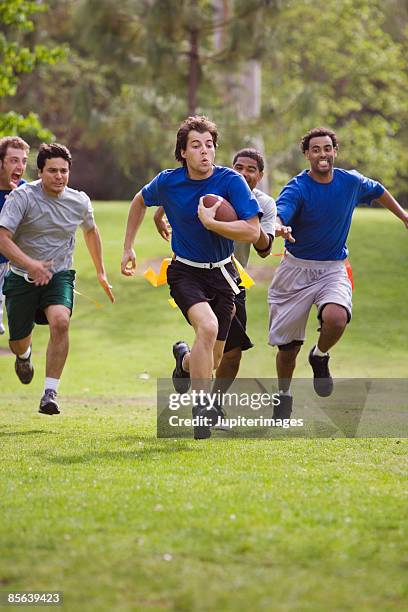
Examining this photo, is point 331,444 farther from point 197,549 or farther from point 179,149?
point 197,549

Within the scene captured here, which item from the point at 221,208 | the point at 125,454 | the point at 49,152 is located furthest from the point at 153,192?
the point at 125,454

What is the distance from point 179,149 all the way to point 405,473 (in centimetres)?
297

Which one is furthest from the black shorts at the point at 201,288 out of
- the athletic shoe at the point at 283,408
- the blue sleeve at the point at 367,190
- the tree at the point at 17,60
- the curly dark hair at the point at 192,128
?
the tree at the point at 17,60

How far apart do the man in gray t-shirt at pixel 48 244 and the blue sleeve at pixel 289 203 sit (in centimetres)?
159

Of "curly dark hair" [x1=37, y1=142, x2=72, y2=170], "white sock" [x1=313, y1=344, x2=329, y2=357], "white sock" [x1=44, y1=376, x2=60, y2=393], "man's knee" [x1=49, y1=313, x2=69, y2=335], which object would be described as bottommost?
"white sock" [x1=44, y1=376, x2=60, y2=393]

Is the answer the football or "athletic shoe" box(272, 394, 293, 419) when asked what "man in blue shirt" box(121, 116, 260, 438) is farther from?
"athletic shoe" box(272, 394, 293, 419)

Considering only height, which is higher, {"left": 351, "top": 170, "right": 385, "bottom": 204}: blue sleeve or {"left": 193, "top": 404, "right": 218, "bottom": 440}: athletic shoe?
{"left": 351, "top": 170, "right": 385, "bottom": 204}: blue sleeve

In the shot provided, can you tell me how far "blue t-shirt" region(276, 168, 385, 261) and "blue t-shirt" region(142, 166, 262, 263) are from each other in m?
1.07

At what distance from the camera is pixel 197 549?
4621 mm

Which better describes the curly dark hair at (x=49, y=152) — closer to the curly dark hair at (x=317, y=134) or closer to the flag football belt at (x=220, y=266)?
the flag football belt at (x=220, y=266)

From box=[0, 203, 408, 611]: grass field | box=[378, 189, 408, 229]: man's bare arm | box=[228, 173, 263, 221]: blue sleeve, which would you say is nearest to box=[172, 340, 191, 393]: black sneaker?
box=[0, 203, 408, 611]: grass field

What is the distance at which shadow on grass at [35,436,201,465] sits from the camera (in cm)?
699

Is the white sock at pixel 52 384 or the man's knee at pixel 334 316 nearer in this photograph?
the white sock at pixel 52 384

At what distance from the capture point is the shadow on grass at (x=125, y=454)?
6992mm
